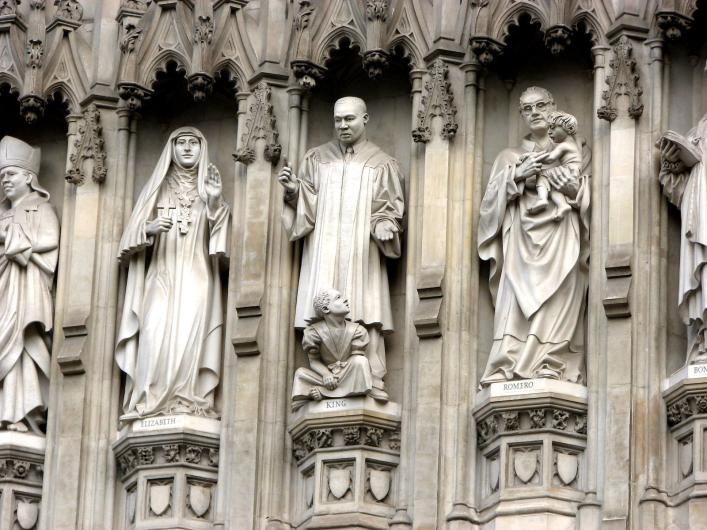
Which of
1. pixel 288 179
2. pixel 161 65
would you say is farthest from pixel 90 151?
pixel 288 179

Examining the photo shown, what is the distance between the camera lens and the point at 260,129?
30.1m

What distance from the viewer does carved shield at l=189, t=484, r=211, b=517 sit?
2917cm

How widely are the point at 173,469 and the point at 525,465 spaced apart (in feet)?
12.6

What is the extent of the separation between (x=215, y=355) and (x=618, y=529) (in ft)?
16.7

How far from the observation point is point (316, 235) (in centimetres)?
2931

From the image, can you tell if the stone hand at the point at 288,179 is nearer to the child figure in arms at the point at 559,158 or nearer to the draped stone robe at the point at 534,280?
the draped stone robe at the point at 534,280

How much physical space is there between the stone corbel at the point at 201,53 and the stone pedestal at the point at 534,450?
4.95m

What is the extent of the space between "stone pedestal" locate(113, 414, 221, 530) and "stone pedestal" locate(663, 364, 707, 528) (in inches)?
194

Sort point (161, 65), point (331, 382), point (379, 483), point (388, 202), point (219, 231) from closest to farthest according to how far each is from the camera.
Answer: point (379, 483)
point (331, 382)
point (388, 202)
point (219, 231)
point (161, 65)

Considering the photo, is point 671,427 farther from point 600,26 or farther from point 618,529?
point 600,26

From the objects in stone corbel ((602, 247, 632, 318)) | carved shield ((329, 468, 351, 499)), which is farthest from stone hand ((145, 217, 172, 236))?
stone corbel ((602, 247, 632, 318))

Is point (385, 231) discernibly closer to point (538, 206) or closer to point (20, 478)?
point (538, 206)

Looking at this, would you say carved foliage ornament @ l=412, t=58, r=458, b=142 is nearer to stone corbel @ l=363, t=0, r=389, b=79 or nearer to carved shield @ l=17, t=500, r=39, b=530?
stone corbel @ l=363, t=0, r=389, b=79

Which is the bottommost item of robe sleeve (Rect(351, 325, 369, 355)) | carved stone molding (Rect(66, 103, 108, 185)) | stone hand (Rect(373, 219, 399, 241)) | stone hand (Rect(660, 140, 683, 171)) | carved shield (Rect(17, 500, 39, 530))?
carved shield (Rect(17, 500, 39, 530))
